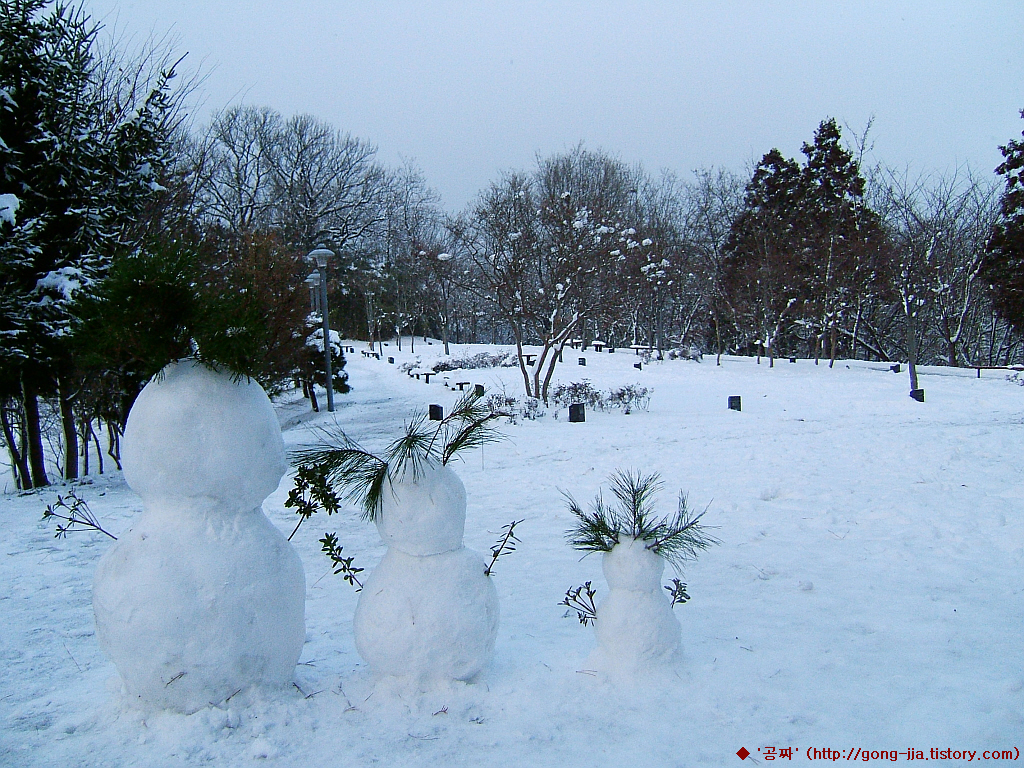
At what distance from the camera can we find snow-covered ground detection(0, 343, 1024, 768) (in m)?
2.56

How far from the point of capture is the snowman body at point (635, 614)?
292 cm

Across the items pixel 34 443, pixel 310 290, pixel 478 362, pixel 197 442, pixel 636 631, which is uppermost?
pixel 310 290

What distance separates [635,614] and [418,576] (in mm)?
988

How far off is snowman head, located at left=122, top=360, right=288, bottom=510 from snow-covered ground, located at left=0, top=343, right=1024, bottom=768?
2.94 feet

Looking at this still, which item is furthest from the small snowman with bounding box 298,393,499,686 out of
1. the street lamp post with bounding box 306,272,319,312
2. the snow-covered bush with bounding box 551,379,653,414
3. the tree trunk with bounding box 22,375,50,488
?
the street lamp post with bounding box 306,272,319,312

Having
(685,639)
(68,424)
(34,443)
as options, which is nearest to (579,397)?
(68,424)

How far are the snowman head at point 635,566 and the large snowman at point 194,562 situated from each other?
4.73 ft

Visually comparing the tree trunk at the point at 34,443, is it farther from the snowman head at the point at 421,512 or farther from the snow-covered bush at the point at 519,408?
the snowman head at the point at 421,512

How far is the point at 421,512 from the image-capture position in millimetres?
2770

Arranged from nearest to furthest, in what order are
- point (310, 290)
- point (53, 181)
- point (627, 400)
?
point (53, 181) → point (627, 400) → point (310, 290)

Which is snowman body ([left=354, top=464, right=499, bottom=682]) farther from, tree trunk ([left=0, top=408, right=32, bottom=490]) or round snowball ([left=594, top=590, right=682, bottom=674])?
tree trunk ([left=0, top=408, right=32, bottom=490])

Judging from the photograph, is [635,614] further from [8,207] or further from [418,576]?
[8,207]

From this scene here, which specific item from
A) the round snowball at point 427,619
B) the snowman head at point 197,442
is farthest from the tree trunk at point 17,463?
the round snowball at point 427,619

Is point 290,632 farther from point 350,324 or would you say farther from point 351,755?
point 350,324
